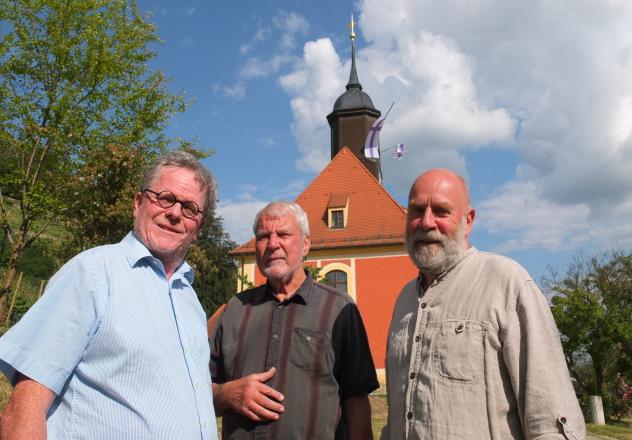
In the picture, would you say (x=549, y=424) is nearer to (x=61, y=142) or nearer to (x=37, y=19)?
(x=61, y=142)

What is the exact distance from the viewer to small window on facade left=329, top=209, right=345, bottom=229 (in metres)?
23.5

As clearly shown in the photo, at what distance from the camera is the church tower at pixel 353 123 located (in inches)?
1153

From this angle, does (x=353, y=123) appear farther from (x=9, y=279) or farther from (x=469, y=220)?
(x=469, y=220)

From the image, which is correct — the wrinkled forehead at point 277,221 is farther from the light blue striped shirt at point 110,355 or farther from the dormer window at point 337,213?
the dormer window at point 337,213

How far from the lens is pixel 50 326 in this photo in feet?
5.92

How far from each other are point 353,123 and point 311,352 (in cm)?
2765

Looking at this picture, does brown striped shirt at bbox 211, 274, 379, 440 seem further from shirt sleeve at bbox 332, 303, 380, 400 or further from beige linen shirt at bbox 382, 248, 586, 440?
beige linen shirt at bbox 382, 248, 586, 440

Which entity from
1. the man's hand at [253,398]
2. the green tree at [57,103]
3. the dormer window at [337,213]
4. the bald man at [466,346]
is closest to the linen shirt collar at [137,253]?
the man's hand at [253,398]

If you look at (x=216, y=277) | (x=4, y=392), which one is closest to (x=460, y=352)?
(x=4, y=392)

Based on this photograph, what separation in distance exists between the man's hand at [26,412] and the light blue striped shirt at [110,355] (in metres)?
0.04

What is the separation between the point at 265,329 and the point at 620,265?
65.7 ft

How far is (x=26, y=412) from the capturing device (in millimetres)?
1713

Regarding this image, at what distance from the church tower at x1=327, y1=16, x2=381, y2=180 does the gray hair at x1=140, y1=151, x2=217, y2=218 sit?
87.5 feet

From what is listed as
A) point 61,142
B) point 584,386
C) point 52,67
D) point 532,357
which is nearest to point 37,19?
point 52,67
